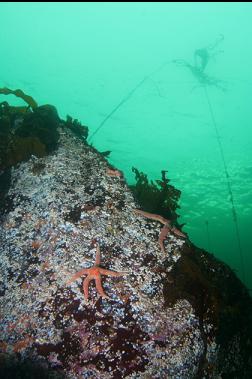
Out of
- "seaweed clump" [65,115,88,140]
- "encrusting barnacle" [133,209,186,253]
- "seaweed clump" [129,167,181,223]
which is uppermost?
"seaweed clump" [65,115,88,140]

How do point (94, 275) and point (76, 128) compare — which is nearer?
point (94, 275)

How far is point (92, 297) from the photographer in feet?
11.7

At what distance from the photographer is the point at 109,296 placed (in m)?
3.57

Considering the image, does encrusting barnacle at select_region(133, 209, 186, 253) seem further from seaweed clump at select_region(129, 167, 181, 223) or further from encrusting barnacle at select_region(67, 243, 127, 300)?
encrusting barnacle at select_region(67, 243, 127, 300)

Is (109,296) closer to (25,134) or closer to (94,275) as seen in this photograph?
(94,275)

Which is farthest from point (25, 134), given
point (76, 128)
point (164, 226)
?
point (164, 226)

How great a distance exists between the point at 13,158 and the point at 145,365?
13.1 feet

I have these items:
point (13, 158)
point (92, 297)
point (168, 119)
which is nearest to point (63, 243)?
point (92, 297)

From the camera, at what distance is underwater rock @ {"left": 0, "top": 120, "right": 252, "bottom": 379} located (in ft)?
11.1

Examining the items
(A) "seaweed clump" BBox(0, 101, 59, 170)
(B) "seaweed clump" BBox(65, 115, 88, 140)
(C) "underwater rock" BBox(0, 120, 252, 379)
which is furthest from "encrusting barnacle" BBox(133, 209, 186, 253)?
(B) "seaweed clump" BBox(65, 115, 88, 140)

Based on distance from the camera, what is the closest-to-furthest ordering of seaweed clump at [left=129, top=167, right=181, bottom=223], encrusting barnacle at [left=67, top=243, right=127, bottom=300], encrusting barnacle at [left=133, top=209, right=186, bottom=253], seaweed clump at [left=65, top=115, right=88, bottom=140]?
encrusting barnacle at [left=67, top=243, right=127, bottom=300] → encrusting barnacle at [left=133, top=209, right=186, bottom=253] → seaweed clump at [left=129, top=167, right=181, bottom=223] → seaweed clump at [left=65, top=115, right=88, bottom=140]

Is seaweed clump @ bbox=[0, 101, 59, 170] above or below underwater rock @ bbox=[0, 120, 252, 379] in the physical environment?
above

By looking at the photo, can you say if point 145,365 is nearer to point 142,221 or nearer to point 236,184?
point 142,221

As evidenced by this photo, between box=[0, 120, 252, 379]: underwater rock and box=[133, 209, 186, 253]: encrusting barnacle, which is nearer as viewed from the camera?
box=[0, 120, 252, 379]: underwater rock
